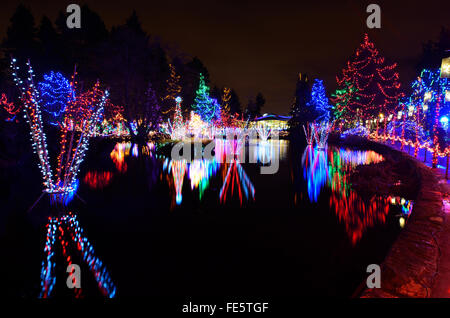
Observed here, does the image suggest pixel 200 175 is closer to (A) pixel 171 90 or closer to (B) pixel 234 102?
(A) pixel 171 90

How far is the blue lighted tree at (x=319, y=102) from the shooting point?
138 feet

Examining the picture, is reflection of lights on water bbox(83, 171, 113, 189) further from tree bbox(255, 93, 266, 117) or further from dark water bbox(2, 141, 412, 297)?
tree bbox(255, 93, 266, 117)

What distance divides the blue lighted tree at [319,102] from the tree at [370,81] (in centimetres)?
981

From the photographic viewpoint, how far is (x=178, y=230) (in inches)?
211

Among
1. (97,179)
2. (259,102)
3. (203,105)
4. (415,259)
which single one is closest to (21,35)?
(203,105)

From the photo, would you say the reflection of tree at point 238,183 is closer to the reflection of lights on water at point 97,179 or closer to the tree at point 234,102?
the reflection of lights on water at point 97,179

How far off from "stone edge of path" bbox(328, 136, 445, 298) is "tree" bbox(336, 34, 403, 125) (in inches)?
1126

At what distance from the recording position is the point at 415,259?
329 cm

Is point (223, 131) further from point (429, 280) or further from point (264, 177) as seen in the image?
point (429, 280)

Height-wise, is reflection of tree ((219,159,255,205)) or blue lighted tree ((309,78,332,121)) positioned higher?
blue lighted tree ((309,78,332,121))

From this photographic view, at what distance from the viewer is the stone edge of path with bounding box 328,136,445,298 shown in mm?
2740

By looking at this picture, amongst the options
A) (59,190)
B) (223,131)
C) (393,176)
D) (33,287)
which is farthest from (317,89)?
(33,287)

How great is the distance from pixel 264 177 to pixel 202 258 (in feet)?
22.7
